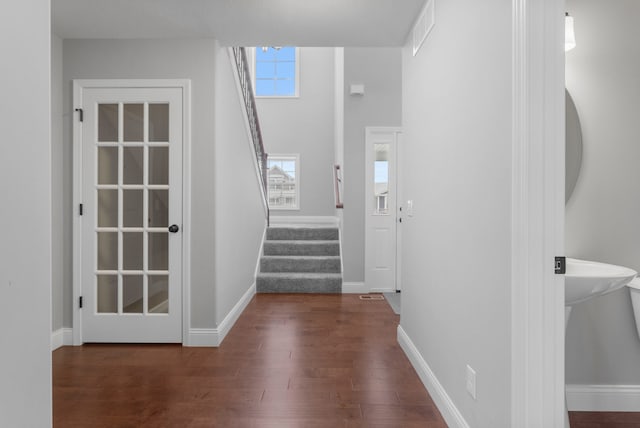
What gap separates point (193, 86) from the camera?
3.15 m

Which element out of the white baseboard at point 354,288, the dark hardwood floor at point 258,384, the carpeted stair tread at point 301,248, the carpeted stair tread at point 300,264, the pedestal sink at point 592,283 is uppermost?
the pedestal sink at point 592,283

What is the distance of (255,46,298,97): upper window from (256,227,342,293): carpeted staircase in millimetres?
3550

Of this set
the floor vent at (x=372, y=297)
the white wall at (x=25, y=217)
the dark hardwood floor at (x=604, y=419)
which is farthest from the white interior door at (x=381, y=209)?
the white wall at (x=25, y=217)

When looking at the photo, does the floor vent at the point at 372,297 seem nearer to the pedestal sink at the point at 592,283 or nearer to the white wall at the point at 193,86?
the white wall at the point at 193,86

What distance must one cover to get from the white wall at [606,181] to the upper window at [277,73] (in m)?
6.40

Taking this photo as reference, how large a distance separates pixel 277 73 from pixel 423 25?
6037 millimetres

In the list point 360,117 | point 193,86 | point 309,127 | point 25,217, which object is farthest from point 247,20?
point 309,127

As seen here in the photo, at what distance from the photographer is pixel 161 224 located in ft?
10.5

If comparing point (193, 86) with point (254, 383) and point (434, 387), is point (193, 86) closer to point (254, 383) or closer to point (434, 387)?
point (254, 383)

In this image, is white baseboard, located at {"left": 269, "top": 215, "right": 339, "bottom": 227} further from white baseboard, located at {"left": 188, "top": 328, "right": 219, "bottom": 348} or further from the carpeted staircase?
white baseboard, located at {"left": 188, "top": 328, "right": 219, "bottom": 348}

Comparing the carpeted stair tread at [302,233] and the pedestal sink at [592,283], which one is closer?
the pedestal sink at [592,283]

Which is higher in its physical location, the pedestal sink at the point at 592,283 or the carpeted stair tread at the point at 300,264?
the pedestal sink at the point at 592,283

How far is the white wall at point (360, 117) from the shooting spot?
5.04 m

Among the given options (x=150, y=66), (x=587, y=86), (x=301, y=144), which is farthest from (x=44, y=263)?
(x=301, y=144)
